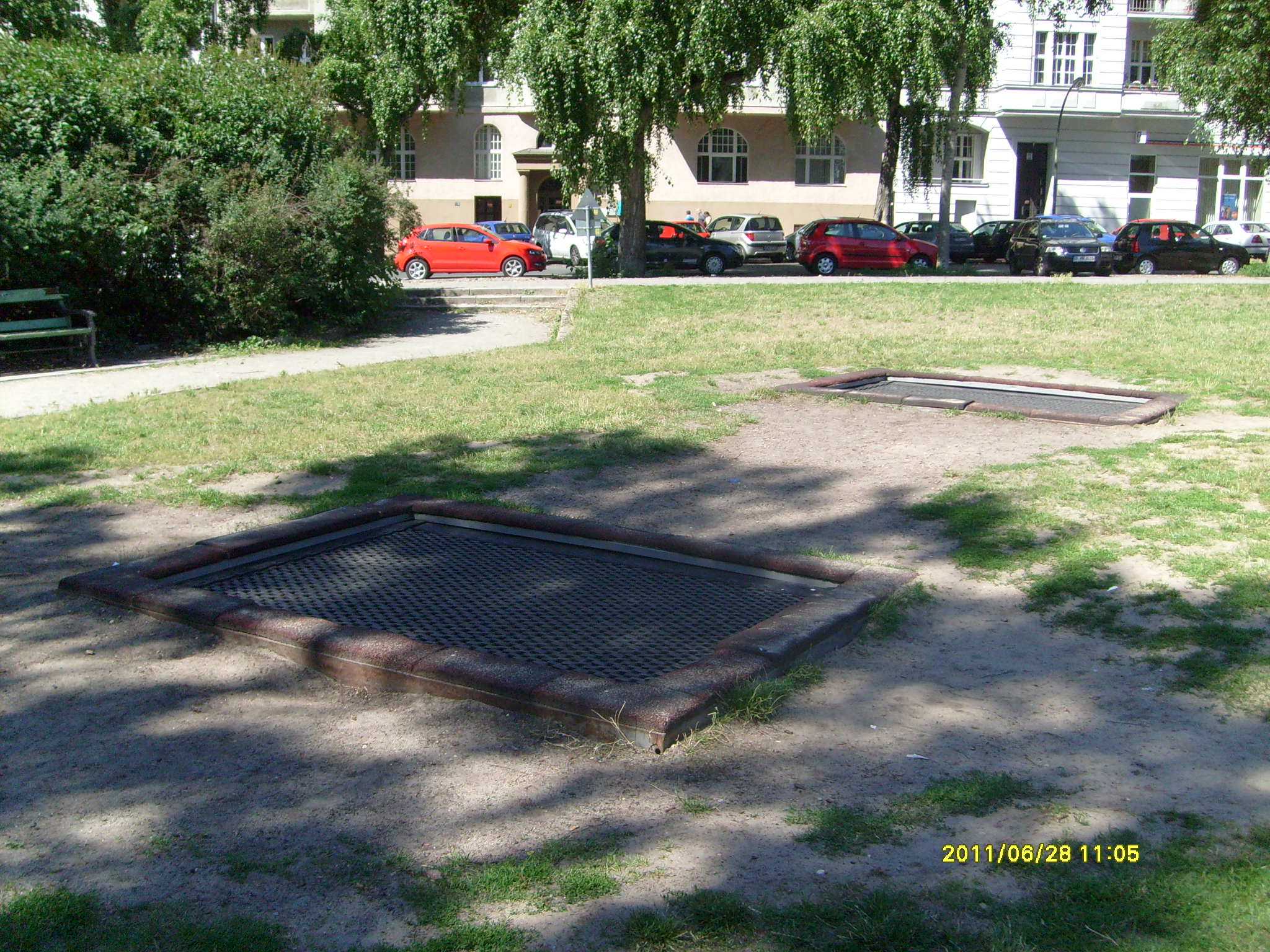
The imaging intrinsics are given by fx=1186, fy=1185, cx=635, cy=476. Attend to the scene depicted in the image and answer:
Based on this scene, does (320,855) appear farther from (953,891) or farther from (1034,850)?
(1034,850)

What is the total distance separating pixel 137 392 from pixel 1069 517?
9.33m

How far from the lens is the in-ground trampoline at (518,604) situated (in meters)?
4.30

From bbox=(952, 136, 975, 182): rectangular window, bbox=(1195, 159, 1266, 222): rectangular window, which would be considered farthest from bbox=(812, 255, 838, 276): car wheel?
bbox=(1195, 159, 1266, 222): rectangular window

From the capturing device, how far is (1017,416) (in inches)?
382

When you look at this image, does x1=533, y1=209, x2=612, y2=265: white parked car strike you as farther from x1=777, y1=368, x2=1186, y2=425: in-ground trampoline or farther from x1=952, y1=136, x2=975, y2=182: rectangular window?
x1=952, y1=136, x2=975, y2=182: rectangular window

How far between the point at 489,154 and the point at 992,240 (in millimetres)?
19789

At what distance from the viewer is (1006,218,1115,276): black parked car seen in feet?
98.3

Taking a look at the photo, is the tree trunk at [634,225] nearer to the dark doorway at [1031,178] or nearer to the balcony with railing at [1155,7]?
the dark doorway at [1031,178]

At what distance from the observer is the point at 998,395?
36.0 feet

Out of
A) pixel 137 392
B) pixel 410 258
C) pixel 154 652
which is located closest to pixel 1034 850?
pixel 154 652

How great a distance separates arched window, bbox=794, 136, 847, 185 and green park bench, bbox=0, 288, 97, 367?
3494 centimetres

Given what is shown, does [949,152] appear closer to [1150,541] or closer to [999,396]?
[999,396]

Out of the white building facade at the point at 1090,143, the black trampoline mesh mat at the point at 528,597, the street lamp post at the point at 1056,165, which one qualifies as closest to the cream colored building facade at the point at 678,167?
the white building facade at the point at 1090,143
